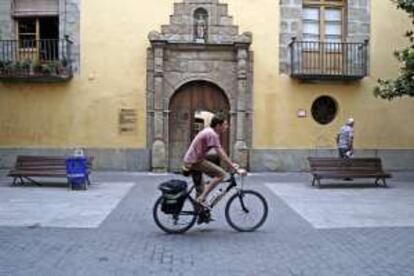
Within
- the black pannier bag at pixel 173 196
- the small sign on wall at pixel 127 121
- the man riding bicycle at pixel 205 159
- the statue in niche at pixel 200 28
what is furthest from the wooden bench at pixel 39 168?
the black pannier bag at pixel 173 196

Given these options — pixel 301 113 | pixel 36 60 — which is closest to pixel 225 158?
pixel 301 113

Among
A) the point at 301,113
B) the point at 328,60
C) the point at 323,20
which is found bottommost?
the point at 301,113

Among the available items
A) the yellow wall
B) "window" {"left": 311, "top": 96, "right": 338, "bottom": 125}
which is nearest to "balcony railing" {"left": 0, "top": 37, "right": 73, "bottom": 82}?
the yellow wall

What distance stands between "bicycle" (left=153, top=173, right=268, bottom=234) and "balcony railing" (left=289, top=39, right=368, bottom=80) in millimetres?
10807

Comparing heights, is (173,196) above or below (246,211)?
above

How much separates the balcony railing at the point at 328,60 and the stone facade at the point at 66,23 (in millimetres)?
6272

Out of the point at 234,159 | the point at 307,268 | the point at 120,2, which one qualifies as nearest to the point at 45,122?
the point at 120,2

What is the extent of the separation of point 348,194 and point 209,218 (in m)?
5.67

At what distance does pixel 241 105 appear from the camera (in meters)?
20.2

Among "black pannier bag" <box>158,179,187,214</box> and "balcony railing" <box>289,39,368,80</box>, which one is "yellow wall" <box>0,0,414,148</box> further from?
"black pannier bag" <box>158,179,187,214</box>

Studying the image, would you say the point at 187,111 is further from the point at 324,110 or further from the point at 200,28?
the point at 324,110

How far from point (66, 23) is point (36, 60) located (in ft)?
4.61

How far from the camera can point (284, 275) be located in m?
7.03

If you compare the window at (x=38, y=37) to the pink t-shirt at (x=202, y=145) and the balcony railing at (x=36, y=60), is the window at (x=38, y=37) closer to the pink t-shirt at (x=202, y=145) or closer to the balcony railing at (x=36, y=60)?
the balcony railing at (x=36, y=60)
